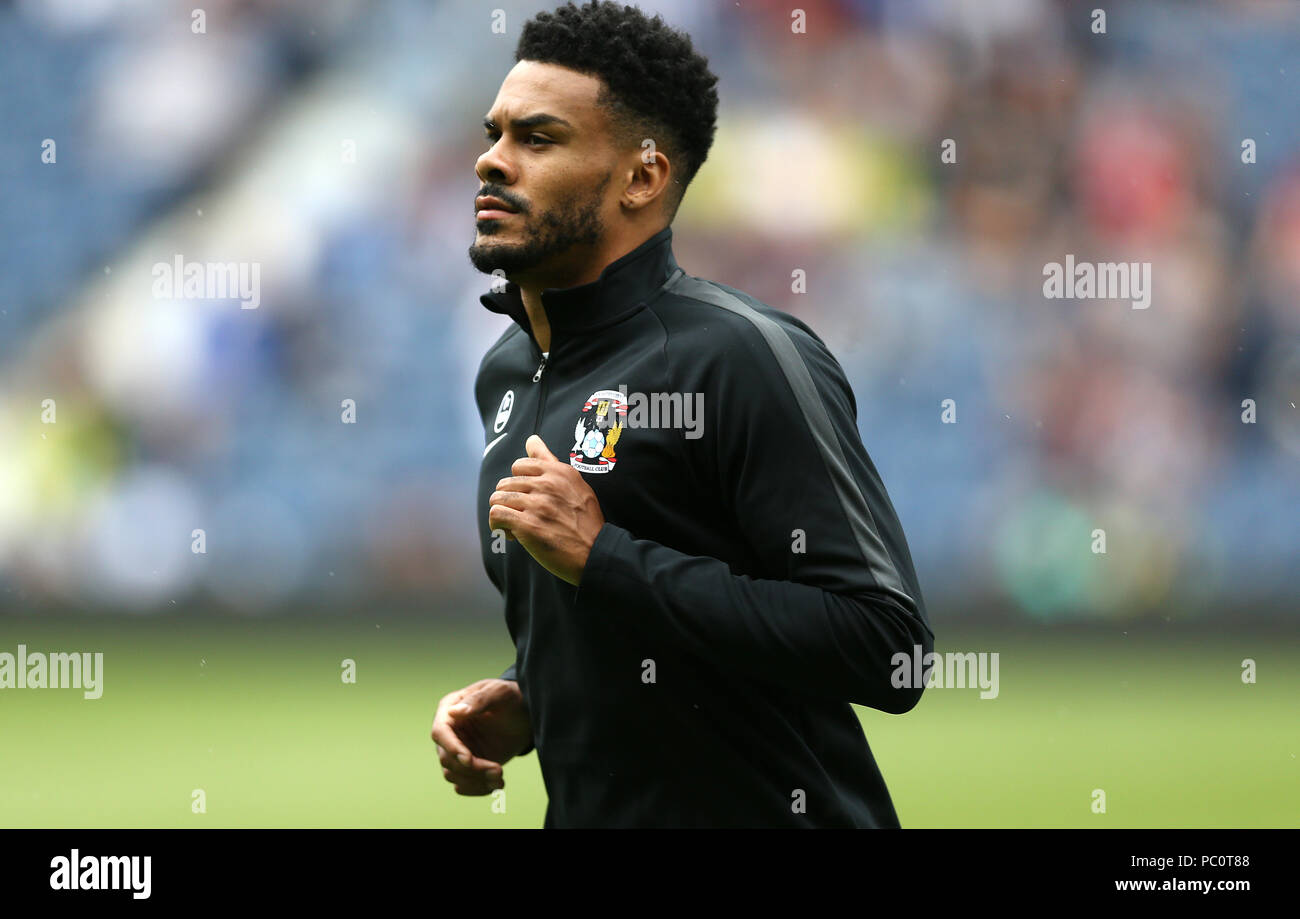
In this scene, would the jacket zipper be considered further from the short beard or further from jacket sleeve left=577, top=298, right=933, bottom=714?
jacket sleeve left=577, top=298, right=933, bottom=714

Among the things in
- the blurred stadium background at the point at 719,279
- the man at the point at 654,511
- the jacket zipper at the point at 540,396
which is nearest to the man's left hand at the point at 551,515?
the man at the point at 654,511

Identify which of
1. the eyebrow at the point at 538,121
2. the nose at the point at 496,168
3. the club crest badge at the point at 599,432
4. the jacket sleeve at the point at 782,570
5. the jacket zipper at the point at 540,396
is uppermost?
the eyebrow at the point at 538,121

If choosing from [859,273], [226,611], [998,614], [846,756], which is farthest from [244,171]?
[846,756]

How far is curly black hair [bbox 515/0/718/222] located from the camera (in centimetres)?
238

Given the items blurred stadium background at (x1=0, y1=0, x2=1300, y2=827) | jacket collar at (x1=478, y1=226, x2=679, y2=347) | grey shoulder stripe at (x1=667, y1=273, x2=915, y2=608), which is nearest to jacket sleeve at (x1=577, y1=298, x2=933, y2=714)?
grey shoulder stripe at (x1=667, y1=273, x2=915, y2=608)

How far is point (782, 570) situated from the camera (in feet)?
7.01

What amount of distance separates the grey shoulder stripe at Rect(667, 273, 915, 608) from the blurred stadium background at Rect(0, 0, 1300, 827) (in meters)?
6.39

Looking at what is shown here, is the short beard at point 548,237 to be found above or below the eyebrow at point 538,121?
below

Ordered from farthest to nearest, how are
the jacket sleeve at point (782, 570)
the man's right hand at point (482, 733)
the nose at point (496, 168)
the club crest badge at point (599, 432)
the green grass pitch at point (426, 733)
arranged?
1. the green grass pitch at point (426, 733)
2. the man's right hand at point (482, 733)
3. the nose at point (496, 168)
4. the club crest badge at point (599, 432)
5. the jacket sleeve at point (782, 570)

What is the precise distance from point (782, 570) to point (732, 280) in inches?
288

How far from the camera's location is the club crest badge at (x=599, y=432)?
7.27 feet

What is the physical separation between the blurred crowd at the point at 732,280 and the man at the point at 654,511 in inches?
269

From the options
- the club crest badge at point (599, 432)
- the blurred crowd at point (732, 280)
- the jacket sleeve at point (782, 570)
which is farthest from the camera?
the blurred crowd at point (732, 280)

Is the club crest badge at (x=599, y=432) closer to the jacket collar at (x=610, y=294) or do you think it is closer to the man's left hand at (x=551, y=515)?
the man's left hand at (x=551, y=515)
